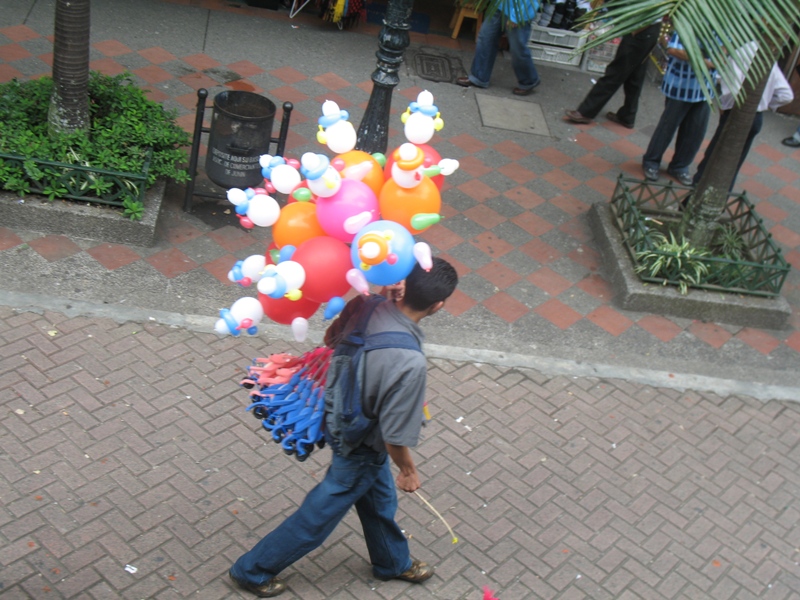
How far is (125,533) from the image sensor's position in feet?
14.3

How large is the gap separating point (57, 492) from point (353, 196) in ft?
8.15

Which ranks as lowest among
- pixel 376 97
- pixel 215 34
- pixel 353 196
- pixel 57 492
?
pixel 57 492

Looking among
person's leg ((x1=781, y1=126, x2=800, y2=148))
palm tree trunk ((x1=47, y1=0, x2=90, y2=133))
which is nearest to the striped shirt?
person's leg ((x1=781, y1=126, x2=800, y2=148))

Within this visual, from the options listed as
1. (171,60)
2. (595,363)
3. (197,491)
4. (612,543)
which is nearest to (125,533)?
(197,491)

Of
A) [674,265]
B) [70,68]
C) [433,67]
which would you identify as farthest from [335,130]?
[433,67]

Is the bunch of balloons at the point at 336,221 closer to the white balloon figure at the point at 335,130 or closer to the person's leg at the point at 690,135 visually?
the white balloon figure at the point at 335,130

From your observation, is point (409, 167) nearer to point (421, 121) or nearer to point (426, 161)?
point (426, 161)

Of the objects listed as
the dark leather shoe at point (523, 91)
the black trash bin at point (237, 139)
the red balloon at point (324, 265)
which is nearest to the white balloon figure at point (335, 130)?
the red balloon at point (324, 265)

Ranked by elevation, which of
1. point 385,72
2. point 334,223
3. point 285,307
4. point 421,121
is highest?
point 421,121

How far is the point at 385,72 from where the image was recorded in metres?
7.00

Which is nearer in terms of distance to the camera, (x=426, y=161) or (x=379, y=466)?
(x=426, y=161)

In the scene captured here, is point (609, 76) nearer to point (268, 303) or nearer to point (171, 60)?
point (171, 60)

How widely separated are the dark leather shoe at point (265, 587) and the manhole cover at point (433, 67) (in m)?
7.14

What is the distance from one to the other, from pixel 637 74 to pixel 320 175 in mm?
7258
